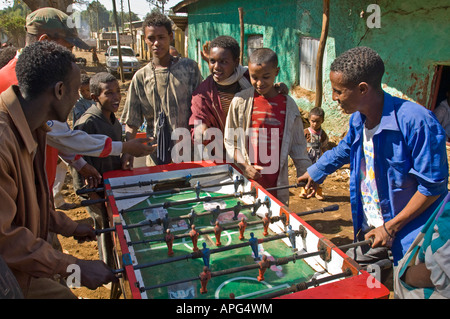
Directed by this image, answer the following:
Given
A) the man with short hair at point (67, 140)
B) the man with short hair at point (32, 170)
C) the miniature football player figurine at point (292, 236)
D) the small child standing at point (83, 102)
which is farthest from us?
the small child standing at point (83, 102)

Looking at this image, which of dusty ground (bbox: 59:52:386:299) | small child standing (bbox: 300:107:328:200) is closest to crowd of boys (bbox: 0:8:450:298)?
dusty ground (bbox: 59:52:386:299)

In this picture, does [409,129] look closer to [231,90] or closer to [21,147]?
[231,90]

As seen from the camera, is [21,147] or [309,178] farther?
[309,178]

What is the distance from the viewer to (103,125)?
348cm

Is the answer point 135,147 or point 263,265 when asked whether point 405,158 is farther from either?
point 135,147

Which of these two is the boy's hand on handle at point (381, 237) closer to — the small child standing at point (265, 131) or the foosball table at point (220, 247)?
the foosball table at point (220, 247)

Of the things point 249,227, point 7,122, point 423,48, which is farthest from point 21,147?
point 423,48

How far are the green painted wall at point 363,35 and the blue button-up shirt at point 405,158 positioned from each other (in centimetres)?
448

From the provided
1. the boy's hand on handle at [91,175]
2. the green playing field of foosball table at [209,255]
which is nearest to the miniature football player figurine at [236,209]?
the green playing field of foosball table at [209,255]

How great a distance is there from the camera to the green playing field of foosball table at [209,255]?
206 centimetres

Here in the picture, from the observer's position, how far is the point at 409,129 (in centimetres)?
221

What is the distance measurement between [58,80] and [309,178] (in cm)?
212

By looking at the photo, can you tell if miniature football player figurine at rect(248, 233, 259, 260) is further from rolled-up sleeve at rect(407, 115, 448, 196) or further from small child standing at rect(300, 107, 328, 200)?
small child standing at rect(300, 107, 328, 200)

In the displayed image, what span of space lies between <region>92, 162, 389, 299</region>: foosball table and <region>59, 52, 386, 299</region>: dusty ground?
1.47 meters
